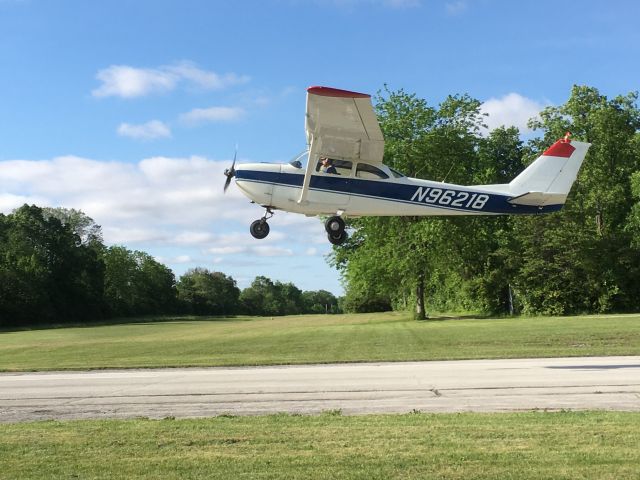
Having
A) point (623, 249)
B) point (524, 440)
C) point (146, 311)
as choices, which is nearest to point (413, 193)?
point (524, 440)

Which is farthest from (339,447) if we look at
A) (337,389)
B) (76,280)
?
(76,280)

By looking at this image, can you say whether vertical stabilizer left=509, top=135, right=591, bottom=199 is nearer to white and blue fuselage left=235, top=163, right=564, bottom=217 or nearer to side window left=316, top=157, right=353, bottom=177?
white and blue fuselage left=235, top=163, right=564, bottom=217

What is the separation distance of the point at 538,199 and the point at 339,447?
1226 centimetres

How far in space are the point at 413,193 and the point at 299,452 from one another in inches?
441

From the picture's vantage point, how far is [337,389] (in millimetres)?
13312

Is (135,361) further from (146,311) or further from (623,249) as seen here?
(146,311)

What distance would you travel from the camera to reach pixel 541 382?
43.7ft

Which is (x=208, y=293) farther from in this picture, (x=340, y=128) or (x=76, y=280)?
(x=340, y=128)

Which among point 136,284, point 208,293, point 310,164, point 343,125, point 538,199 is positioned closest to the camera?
point 343,125

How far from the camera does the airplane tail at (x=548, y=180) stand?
58.7ft

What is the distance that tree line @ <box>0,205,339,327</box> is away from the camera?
8350 centimetres

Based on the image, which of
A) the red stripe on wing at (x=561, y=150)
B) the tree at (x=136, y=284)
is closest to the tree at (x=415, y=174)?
the red stripe on wing at (x=561, y=150)

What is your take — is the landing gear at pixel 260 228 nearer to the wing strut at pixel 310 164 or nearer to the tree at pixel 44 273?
the wing strut at pixel 310 164

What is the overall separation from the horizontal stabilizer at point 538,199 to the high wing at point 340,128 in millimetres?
4116
